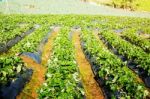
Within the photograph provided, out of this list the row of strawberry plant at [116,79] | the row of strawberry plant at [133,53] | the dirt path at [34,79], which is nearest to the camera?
the row of strawberry plant at [116,79]

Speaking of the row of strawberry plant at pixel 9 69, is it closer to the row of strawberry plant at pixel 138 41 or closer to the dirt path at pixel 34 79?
the dirt path at pixel 34 79

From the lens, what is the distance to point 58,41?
53.5ft

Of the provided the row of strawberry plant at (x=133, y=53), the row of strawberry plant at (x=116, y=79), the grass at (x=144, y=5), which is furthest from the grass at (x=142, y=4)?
the row of strawberry plant at (x=116, y=79)

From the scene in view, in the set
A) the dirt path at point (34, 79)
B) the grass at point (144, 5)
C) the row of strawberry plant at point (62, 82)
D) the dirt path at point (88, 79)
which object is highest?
the grass at point (144, 5)

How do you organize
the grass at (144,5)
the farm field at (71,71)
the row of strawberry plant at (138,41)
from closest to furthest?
the farm field at (71,71)
the row of strawberry plant at (138,41)
the grass at (144,5)

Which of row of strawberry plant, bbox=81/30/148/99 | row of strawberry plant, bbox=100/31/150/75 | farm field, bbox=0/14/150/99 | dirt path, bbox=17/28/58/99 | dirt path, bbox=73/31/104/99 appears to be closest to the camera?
farm field, bbox=0/14/150/99

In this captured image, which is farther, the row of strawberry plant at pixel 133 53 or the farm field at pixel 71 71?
the row of strawberry plant at pixel 133 53

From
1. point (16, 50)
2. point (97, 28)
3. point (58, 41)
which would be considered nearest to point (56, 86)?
point (16, 50)

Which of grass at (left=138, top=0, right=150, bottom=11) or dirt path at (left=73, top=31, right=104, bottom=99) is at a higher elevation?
grass at (left=138, top=0, right=150, bottom=11)

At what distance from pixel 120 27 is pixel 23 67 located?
1821 cm

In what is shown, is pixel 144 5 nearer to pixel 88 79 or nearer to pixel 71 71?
pixel 88 79

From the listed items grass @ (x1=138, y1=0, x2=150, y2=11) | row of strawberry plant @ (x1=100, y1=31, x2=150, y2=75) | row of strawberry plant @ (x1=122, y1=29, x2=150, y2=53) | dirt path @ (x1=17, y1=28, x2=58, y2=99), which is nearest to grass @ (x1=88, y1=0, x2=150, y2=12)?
grass @ (x1=138, y1=0, x2=150, y2=11)

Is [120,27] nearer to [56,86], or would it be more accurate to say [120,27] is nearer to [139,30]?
[139,30]

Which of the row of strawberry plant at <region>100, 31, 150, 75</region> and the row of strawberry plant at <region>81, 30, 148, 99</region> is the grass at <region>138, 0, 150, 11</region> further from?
the row of strawberry plant at <region>81, 30, 148, 99</region>
